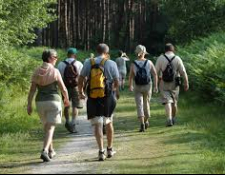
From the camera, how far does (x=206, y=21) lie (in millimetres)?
33250

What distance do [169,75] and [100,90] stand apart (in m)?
5.09

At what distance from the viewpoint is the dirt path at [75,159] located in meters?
9.93

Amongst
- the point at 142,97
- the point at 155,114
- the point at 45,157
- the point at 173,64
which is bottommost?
the point at 45,157

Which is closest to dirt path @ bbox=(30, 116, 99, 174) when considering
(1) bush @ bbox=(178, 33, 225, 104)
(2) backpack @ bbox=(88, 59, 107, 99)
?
(2) backpack @ bbox=(88, 59, 107, 99)

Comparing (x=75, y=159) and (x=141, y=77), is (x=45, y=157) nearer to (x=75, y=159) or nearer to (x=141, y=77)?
(x=75, y=159)

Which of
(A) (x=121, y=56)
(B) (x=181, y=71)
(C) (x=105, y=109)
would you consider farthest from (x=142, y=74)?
(A) (x=121, y=56)

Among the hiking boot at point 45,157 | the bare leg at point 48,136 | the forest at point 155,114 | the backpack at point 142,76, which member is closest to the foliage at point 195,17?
the forest at point 155,114

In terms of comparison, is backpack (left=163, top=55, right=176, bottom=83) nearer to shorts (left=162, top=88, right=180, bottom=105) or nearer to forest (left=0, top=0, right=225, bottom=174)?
shorts (left=162, top=88, right=180, bottom=105)

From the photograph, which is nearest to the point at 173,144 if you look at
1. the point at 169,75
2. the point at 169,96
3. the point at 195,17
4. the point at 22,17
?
the point at 169,96

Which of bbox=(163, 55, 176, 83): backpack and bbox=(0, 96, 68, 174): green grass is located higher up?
bbox=(163, 55, 176, 83): backpack

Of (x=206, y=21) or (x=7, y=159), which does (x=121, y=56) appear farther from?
(x=7, y=159)

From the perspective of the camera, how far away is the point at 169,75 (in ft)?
50.9

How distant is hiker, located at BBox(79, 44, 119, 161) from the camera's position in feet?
35.4

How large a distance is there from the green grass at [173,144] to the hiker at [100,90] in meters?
0.77
